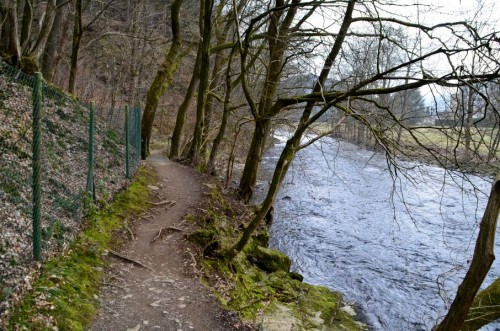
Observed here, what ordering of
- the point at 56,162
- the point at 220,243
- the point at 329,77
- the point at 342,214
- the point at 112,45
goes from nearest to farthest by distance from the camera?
the point at 56,162, the point at 220,243, the point at 329,77, the point at 342,214, the point at 112,45

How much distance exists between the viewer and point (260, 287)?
7.38 m

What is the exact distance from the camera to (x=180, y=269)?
6332mm

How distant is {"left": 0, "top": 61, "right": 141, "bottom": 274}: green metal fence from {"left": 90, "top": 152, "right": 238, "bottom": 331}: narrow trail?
90 centimetres

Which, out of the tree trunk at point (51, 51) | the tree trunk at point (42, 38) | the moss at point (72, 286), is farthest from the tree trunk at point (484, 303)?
the tree trunk at point (51, 51)

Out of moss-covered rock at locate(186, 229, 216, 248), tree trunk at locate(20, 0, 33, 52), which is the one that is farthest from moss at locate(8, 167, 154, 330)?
tree trunk at locate(20, 0, 33, 52)

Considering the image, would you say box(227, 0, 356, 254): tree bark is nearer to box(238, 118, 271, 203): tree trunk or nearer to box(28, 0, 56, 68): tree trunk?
box(238, 118, 271, 203): tree trunk

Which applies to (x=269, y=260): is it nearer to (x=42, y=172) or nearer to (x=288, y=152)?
(x=288, y=152)

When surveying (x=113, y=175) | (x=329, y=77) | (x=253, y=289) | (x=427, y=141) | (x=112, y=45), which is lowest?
(x=253, y=289)

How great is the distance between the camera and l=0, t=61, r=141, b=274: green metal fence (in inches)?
179

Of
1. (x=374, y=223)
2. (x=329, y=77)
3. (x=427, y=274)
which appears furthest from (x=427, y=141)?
(x=374, y=223)

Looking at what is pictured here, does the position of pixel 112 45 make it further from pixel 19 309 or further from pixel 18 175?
pixel 19 309

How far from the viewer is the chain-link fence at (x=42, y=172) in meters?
4.53

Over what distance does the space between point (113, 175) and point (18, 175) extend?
144 inches

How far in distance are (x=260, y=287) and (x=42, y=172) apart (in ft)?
13.5
